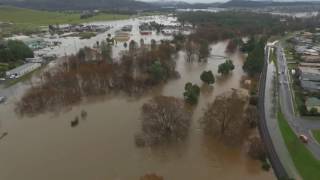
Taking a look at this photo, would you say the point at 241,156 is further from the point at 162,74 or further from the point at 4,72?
the point at 4,72

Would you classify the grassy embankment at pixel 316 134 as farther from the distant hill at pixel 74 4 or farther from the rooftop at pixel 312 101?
the distant hill at pixel 74 4

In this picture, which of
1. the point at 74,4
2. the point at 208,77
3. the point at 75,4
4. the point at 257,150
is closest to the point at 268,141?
the point at 257,150

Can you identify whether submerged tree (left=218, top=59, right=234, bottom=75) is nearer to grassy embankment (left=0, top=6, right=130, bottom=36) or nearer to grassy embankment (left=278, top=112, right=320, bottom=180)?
grassy embankment (left=278, top=112, right=320, bottom=180)

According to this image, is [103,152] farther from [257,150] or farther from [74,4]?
[74,4]

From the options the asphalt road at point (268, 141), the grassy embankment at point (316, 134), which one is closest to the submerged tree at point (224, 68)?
the asphalt road at point (268, 141)

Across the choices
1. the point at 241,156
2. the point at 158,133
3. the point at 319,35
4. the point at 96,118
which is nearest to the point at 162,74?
the point at 96,118

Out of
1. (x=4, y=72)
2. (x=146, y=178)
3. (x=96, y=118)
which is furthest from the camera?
(x=4, y=72)

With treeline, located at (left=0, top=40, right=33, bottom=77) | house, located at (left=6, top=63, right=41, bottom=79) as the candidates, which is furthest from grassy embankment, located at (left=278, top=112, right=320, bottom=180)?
treeline, located at (left=0, top=40, right=33, bottom=77)
